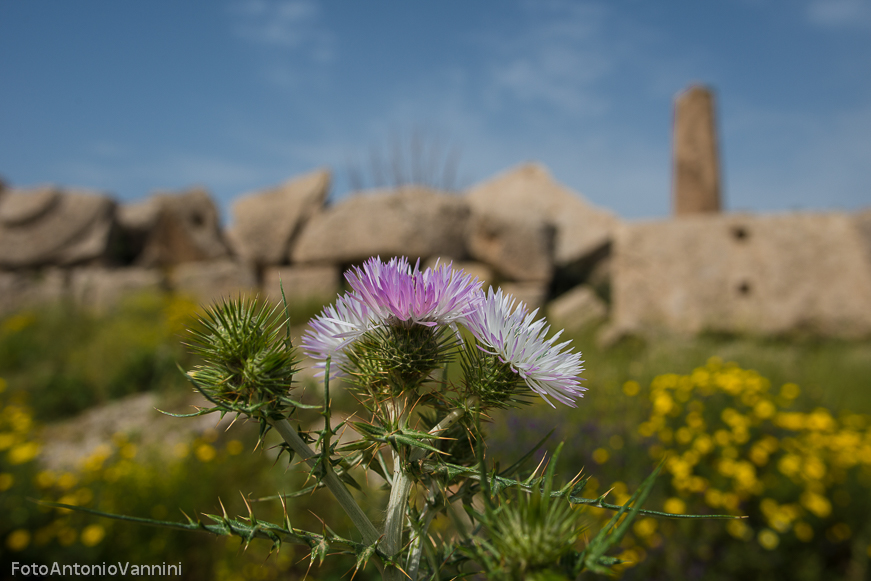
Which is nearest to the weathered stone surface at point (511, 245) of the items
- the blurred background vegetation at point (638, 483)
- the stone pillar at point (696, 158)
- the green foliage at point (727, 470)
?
the stone pillar at point (696, 158)

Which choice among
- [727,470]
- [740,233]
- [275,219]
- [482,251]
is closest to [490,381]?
[727,470]

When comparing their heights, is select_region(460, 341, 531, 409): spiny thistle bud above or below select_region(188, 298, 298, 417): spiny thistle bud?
below

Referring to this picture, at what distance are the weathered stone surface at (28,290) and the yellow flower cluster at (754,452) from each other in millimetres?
10713

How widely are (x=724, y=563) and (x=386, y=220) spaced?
266 inches

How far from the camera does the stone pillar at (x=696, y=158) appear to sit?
9.75m

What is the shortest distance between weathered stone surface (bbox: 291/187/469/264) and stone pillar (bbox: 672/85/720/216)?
4.58 meters

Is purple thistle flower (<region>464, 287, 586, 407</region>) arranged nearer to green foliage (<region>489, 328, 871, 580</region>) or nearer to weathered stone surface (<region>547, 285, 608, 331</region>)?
green foliage (<region>489, 328, 871, 580</region>)

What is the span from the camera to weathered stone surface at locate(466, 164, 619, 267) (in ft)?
39.5

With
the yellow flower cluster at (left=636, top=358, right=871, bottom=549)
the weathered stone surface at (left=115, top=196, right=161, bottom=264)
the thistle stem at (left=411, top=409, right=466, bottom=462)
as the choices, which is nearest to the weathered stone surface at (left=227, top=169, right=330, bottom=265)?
the weathered stone surface at (left=115, top=196, right=161, bottom=264)

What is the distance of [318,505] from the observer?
365cm

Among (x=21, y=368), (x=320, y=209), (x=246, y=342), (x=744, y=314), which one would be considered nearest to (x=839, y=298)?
(x=744, y=314)

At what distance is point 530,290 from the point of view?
30.9ft

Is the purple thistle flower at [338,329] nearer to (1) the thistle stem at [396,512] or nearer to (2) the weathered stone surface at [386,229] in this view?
(1) the thistle stem at [396,512]

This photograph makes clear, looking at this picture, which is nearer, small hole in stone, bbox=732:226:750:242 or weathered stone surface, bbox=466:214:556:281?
small hole in stone, bbox=732:226:750:242
